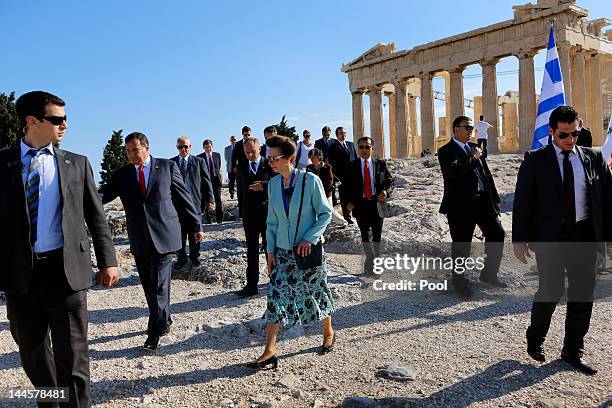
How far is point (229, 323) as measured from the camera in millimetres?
5543

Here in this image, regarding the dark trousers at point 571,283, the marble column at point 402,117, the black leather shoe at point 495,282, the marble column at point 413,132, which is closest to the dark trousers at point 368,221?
the black leather shoe at point 495,282

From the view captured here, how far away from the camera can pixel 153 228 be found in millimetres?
5117

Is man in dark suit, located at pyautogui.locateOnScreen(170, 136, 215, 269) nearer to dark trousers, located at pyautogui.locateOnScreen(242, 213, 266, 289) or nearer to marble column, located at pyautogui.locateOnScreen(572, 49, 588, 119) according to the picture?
dark trousers, located at pyautogui.locateOnScreen(242, 213, 266, 289)

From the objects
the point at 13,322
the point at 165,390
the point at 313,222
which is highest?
the point at 313,222

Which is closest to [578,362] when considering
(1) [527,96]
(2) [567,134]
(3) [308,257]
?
(2) [567,134]

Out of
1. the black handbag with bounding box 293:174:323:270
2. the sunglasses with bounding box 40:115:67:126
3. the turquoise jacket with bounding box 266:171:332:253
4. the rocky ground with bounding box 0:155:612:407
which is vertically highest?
the sunglasses with bounding box 40:115:67:126

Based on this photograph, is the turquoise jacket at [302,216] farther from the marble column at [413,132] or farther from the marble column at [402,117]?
the marble column at [413,132]

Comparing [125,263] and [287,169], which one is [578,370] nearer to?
[287,169]

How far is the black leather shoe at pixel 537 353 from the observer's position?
13.5 ft

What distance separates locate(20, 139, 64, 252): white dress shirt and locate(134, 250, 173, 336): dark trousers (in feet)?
6.31

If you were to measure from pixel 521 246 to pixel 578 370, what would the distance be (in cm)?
103

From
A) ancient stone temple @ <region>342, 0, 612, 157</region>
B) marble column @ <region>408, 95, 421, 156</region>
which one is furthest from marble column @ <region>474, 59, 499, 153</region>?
marble column @ <region>408, 95, 421, 156</region>

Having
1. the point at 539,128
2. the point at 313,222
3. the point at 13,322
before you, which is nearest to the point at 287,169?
the point at 313,222

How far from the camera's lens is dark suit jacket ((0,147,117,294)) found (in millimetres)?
3084
